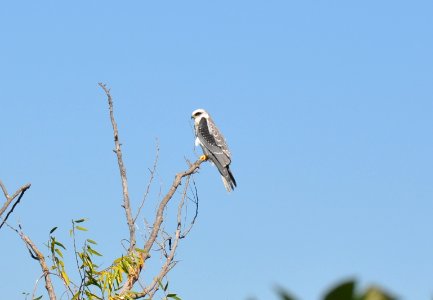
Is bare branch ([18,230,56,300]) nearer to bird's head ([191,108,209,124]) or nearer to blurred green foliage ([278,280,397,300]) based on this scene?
blurred green foliage ([278,280,397,300])

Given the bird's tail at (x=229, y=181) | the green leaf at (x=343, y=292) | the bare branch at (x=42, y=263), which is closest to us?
the green leaf at (x=343, y=292)

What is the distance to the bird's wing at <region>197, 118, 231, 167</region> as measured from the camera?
1303 centimetres

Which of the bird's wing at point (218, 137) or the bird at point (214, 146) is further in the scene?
the bird's wing at point (218, 137)

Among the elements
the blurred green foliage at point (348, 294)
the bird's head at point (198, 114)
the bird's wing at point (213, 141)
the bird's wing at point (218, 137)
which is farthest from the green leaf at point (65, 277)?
the bird's head at point (198, 114)

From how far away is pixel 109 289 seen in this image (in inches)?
260

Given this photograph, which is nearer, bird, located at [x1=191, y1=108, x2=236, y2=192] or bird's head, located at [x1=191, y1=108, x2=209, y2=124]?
bird, located at [x1=191, y1=108, x2=236, y2=192]

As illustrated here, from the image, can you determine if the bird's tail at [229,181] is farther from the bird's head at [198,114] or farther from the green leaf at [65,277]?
the green leaf at [65,277]

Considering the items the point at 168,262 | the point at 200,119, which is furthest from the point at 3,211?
the point at 200,119

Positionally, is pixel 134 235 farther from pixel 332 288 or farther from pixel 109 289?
pixel 332 288

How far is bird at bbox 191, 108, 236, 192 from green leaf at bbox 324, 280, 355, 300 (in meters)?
11.5

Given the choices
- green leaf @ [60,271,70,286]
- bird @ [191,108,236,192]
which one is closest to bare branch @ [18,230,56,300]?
green leaf @ [60,271,70,286]

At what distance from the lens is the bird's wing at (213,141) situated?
13.0m

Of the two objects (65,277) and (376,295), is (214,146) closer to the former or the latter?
(65,277)

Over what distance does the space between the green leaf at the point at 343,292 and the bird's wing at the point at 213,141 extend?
12338mm
